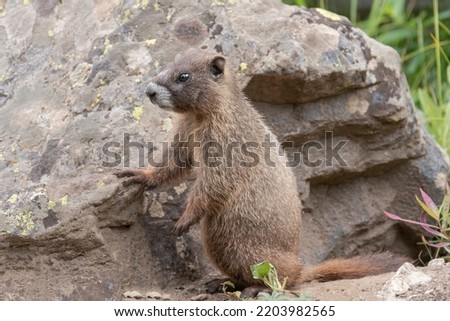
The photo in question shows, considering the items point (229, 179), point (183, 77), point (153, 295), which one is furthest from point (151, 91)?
point (153, 295)

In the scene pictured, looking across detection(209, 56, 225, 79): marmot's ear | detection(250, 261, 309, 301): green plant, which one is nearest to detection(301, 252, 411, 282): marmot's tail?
detection(250, 261, 309, 301): green plant

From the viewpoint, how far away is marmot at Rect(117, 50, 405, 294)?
5211mm

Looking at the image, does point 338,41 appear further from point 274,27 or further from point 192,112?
point 192,112

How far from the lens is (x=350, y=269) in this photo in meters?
5.41

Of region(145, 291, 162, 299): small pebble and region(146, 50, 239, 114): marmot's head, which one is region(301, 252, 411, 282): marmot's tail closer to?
region(145, 291, 162, 299): small pebble

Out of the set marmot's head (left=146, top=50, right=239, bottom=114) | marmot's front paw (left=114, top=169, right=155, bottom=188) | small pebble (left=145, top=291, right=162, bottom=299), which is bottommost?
small pebble (left=145, top=291, right=162, bottom=299)

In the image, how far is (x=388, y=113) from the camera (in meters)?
6.16

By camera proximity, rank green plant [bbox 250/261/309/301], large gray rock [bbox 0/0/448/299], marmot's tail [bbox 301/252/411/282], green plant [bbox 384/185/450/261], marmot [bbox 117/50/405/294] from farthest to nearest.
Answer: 1. marmot's tail [bbox 301/252/411/282]
2. marmot [bbox 117/50/405/294]
3. large gray rock [bbox 0/0/448/299]
4. green plant [bbox 384/185/450/261]
5. green plant [bbox 250/261/309/301]

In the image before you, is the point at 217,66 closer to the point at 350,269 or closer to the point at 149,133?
the point at 149,133

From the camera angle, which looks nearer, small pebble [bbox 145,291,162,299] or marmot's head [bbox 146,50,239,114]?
small pebble [bbox 145,291,162,299]

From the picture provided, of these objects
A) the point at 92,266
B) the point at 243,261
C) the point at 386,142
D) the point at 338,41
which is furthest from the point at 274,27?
the point at 92,266

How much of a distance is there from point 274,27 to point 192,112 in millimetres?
974

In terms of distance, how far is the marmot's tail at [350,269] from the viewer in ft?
17.7

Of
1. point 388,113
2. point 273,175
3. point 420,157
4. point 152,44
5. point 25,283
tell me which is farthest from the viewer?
point 420,157
